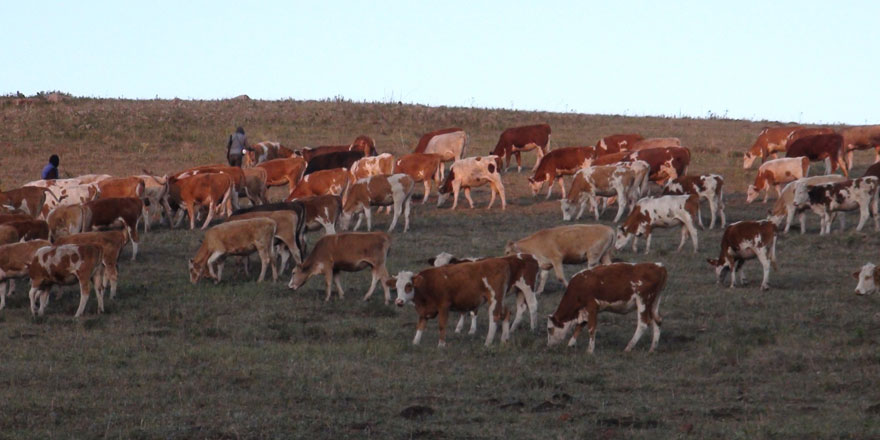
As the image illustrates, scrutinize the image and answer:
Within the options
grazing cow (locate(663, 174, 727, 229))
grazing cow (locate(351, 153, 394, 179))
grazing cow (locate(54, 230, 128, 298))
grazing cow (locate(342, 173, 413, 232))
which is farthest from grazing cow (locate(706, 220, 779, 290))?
grazing cow (locate(351, 153, 394, 179))

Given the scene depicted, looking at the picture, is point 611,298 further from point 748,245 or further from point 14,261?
point 14,261

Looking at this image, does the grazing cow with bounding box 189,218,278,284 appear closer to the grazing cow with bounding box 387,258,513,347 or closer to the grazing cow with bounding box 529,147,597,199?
the grazing cow with bounding box 387,258,513,347

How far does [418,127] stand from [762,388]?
114 ft

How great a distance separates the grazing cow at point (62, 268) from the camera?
17.3 metres

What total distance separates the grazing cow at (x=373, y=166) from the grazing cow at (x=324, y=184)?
2617 mm

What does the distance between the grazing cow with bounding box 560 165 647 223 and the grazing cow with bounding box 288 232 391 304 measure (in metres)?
9.59

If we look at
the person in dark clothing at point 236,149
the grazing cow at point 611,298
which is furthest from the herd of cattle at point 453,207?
the person in dark clothing at point 236,149

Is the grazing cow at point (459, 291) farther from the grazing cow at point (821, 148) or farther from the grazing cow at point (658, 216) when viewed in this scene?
the grazing cow at point (821, 148)

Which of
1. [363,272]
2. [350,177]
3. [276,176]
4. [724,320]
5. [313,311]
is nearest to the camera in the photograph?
[724,320]

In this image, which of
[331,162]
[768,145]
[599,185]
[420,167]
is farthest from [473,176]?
[768,145]

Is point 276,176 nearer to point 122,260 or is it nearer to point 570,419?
point 122,260

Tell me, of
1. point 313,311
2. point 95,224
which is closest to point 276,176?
point 95,224

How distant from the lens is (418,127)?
1836 inches

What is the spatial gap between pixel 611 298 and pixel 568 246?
3.97 meters
